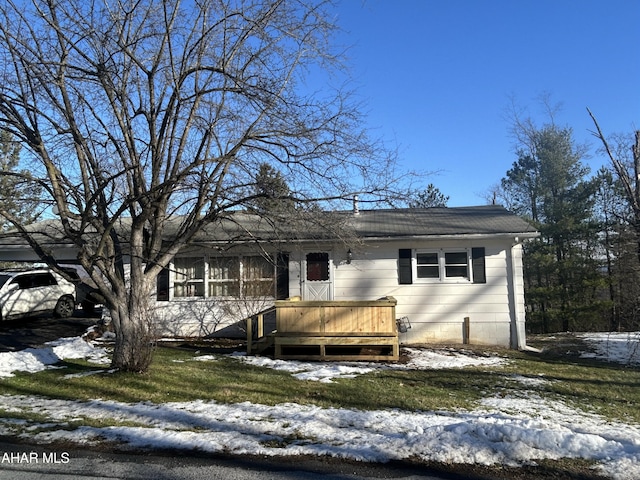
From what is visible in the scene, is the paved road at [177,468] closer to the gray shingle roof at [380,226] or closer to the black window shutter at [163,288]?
the gray shingle roof at [380,226]

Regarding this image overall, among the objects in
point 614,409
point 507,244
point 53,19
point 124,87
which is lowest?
point 614,409

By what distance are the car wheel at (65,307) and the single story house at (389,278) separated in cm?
256

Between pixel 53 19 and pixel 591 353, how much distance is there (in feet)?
47.1

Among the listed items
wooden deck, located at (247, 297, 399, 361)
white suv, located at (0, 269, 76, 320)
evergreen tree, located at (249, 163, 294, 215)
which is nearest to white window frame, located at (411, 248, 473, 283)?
wooden deck, located at (247, 297, 399, 361)

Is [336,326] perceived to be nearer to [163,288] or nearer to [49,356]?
[163,288]

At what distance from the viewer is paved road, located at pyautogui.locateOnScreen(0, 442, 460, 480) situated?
4109 millimetres

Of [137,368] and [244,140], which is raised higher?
[244,140]

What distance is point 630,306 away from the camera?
8.00 meters

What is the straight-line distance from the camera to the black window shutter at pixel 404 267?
13.4 metres

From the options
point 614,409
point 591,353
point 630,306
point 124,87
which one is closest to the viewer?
point 614,409

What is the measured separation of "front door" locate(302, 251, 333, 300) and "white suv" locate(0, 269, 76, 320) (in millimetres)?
7141

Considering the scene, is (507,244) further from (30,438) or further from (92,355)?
(30,438)

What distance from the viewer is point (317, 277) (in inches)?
542

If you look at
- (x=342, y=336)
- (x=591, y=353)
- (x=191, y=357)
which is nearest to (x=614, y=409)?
(x=342, y=336)
